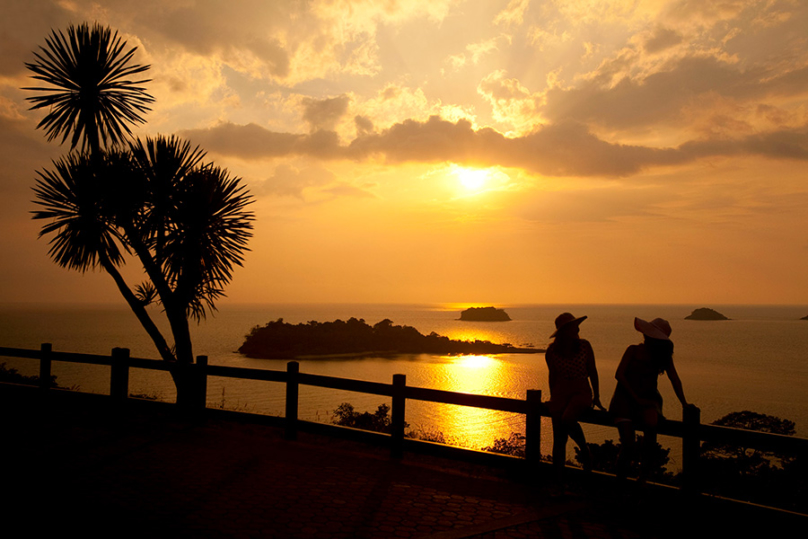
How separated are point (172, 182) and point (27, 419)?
6.28 metres

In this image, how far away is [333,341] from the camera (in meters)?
76.2

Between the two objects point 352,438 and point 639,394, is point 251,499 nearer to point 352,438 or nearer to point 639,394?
point 352,438

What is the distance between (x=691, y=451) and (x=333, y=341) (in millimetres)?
71872

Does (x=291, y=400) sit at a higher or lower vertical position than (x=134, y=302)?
lower

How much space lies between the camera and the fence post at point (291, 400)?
878cm

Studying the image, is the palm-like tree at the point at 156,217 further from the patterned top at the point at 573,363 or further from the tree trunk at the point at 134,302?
the patterned top at the point at 573,363

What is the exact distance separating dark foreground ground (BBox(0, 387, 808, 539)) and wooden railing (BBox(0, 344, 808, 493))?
39cm

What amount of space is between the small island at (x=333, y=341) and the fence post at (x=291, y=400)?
63683mm

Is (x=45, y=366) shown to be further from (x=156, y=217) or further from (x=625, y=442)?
(x=625, y=442)

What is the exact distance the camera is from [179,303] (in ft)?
45.1

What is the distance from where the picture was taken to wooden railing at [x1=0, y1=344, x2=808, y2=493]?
18.7 ft

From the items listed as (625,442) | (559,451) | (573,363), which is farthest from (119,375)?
(625,442)

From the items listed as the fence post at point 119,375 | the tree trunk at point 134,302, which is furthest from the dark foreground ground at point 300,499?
the tree trunk at point 134,302

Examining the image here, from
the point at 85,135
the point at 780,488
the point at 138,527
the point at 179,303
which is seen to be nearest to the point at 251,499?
the point at 138,527
